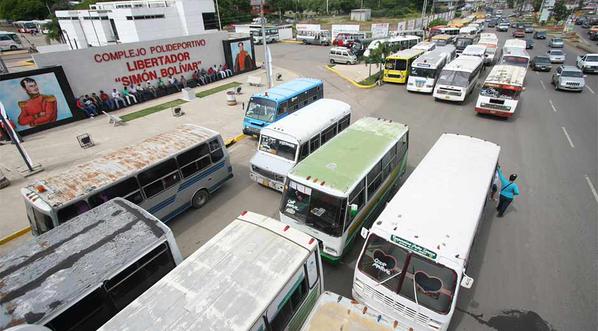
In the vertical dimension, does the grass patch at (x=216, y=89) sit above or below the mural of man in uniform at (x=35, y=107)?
below

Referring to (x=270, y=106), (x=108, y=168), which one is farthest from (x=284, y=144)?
(x=108, y=168)

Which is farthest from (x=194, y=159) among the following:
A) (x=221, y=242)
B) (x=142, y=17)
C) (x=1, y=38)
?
(x=1, y=38)

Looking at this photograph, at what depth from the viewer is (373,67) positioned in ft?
96.3

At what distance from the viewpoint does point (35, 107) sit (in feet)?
49.5

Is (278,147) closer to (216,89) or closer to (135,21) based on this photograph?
(216,89)

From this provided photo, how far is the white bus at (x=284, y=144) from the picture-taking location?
960cm

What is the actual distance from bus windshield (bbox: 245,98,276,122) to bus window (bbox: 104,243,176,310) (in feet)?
27.7

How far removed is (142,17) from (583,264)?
5260cm

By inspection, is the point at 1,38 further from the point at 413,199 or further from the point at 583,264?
the point at 583,264

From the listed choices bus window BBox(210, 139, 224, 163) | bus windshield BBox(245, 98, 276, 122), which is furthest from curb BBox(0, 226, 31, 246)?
bus windshield BBox(245, 98, 276, 122)

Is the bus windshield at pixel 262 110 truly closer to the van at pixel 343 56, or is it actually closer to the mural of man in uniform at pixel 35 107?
the mural of man in uniform at pixel 35 107

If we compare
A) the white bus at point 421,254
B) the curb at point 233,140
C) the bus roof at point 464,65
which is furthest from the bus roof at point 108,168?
the bus roof at point 464,65

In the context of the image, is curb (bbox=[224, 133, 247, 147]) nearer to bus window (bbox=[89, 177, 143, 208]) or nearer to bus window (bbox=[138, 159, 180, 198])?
bus window (bbox=[138, 159, 180, 198])

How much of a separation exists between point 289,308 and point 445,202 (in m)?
3.94
